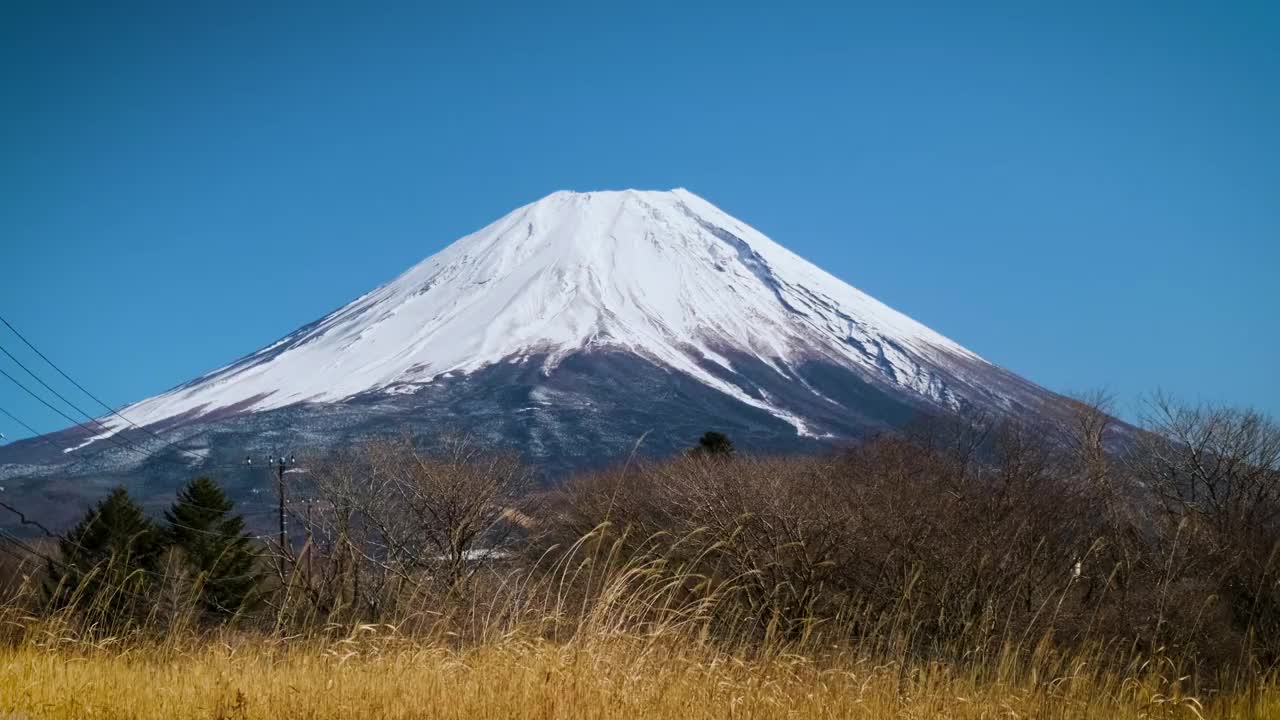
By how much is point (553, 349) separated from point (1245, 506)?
161 meters

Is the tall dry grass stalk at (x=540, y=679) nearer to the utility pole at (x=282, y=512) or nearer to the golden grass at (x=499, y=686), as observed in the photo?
the golden grass at (x=499, y=686)

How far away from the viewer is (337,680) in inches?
181

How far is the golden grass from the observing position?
14.0 feet

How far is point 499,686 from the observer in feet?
14.6

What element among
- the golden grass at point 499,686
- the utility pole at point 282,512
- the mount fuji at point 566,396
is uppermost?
the mount fuji at point 566,396

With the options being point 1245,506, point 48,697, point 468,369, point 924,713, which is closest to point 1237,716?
point 924,713

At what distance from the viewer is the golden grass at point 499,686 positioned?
427 cm

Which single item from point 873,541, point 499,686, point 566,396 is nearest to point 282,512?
point 873,541

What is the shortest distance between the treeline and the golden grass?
0.23 meters

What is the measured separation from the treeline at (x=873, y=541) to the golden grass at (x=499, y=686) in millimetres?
230

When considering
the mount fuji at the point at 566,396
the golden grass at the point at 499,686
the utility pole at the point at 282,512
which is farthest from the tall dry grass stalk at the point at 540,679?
the mount fuji at the point at 566,396

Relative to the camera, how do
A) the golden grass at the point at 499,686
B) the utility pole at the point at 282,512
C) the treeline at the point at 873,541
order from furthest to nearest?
the treeline at the point at 873,541 → the utility pole at the point at 282,512 → the golden grass at the point at 499,686

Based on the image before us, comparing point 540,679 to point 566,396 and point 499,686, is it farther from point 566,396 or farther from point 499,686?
point 566,396

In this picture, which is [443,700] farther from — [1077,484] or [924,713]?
[1077,484]
